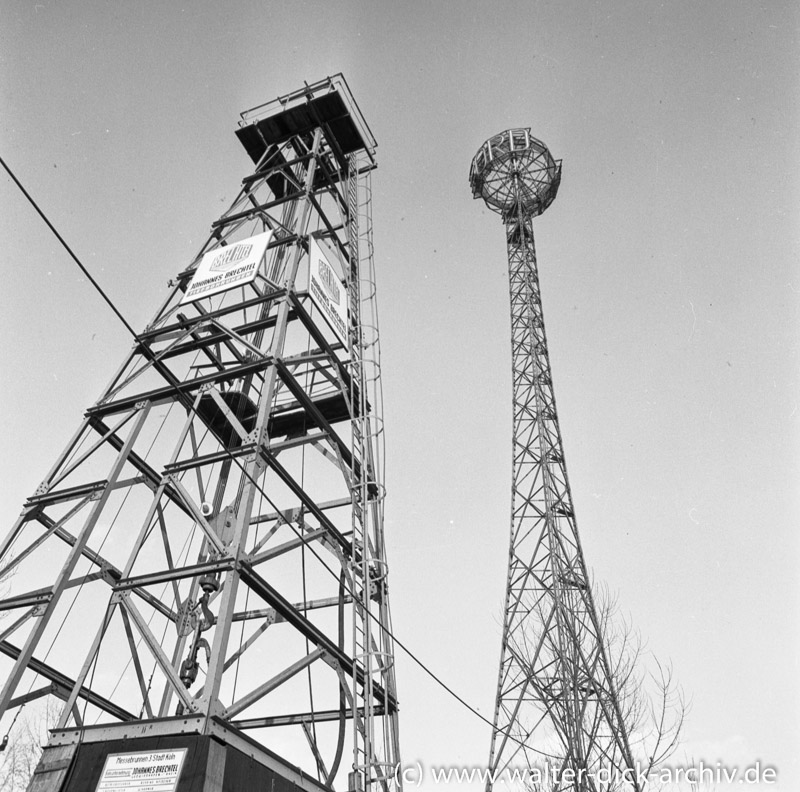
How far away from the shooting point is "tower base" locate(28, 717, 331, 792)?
5.65 metres

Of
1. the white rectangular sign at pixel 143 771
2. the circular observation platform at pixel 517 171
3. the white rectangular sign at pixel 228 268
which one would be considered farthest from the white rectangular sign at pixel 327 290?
the circular observation platform at pixel 517 171

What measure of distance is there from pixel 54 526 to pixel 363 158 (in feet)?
34.0

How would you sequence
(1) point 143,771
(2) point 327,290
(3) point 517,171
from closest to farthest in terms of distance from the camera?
(1) point 143,771 < (2) point 327,290 < (3) point 517,171

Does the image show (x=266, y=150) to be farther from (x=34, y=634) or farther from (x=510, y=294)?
(x=510, y=294)

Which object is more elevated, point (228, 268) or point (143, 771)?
point (228, 268)

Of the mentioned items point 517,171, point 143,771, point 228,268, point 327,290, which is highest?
point 517,171

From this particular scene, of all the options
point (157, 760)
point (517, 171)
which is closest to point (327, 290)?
point (157, 760)

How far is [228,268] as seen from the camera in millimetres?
10180

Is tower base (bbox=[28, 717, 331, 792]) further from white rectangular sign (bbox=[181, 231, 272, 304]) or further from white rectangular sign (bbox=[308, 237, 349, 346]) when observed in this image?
white rectangular sign (bbox=[308, 237, 349, 346])

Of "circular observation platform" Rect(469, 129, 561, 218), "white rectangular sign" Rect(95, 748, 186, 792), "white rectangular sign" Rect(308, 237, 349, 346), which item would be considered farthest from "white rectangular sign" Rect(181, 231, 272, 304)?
"circular observation platform" Rect(469, 129, 561, 218)

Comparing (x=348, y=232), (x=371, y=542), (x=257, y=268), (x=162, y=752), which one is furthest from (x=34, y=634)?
(x=348, y=232)

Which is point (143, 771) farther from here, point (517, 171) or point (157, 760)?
point (517, 171)

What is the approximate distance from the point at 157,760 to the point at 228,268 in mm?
6519

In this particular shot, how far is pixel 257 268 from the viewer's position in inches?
384
